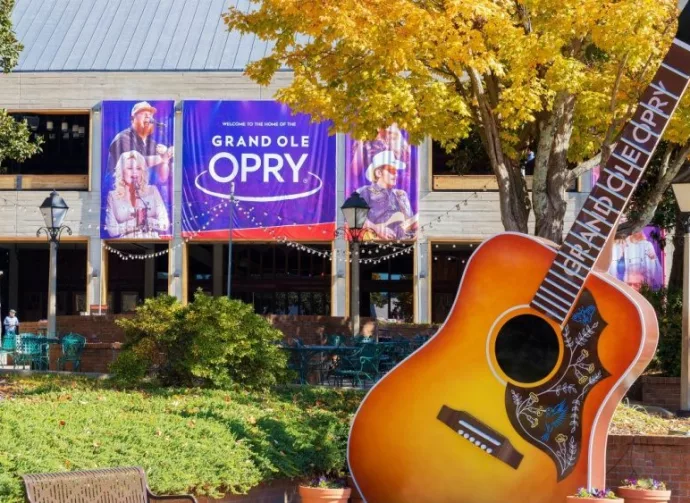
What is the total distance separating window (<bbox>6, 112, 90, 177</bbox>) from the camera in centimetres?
3712

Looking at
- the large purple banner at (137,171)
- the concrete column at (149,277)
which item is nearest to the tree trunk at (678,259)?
the large purple banner at (137,171)

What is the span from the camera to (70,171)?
38.5m

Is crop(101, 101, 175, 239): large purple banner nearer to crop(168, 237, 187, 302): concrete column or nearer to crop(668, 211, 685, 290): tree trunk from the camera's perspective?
crop(168, 237, 187, 302): concrete column

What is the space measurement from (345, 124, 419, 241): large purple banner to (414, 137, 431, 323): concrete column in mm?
461

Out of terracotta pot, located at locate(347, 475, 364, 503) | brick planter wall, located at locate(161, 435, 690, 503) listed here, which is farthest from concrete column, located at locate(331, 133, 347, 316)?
terracotta pot, located at locate(347, 475, 364, 503)

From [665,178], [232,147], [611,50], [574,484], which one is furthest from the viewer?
[232,147]

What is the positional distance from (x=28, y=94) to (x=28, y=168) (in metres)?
4.27

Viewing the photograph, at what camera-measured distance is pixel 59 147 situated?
3791cm

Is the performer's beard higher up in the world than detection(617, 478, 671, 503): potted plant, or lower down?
higher up

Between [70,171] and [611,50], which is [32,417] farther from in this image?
[70,171]

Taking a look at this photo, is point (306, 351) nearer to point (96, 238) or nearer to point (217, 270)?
point (96, 238)

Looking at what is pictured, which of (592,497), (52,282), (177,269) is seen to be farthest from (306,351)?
(177,269)

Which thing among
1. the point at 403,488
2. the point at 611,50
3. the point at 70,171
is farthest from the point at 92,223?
the point at 403,488

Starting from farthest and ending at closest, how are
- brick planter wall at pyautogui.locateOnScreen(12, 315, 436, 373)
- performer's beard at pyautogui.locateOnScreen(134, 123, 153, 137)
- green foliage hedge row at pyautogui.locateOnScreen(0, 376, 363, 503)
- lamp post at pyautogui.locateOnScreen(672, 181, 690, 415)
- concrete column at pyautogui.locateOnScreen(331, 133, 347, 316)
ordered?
1. performer's beard at pyautogui.locateOnScreen(134, 123, 153, 137)
2. concrete column at pyautogui.locateOnScreen(331, 133, 347, 316)
3. brick planter wall at pyautogui.locateOnScreen(12, 315, 436, 373)
4. lamp post at pyautogui.locateOnScreen(672, 181, 690, 415)
5. green foliage hedge row at pyautogui.locateOnScreen(0, 376, 363, 503)
